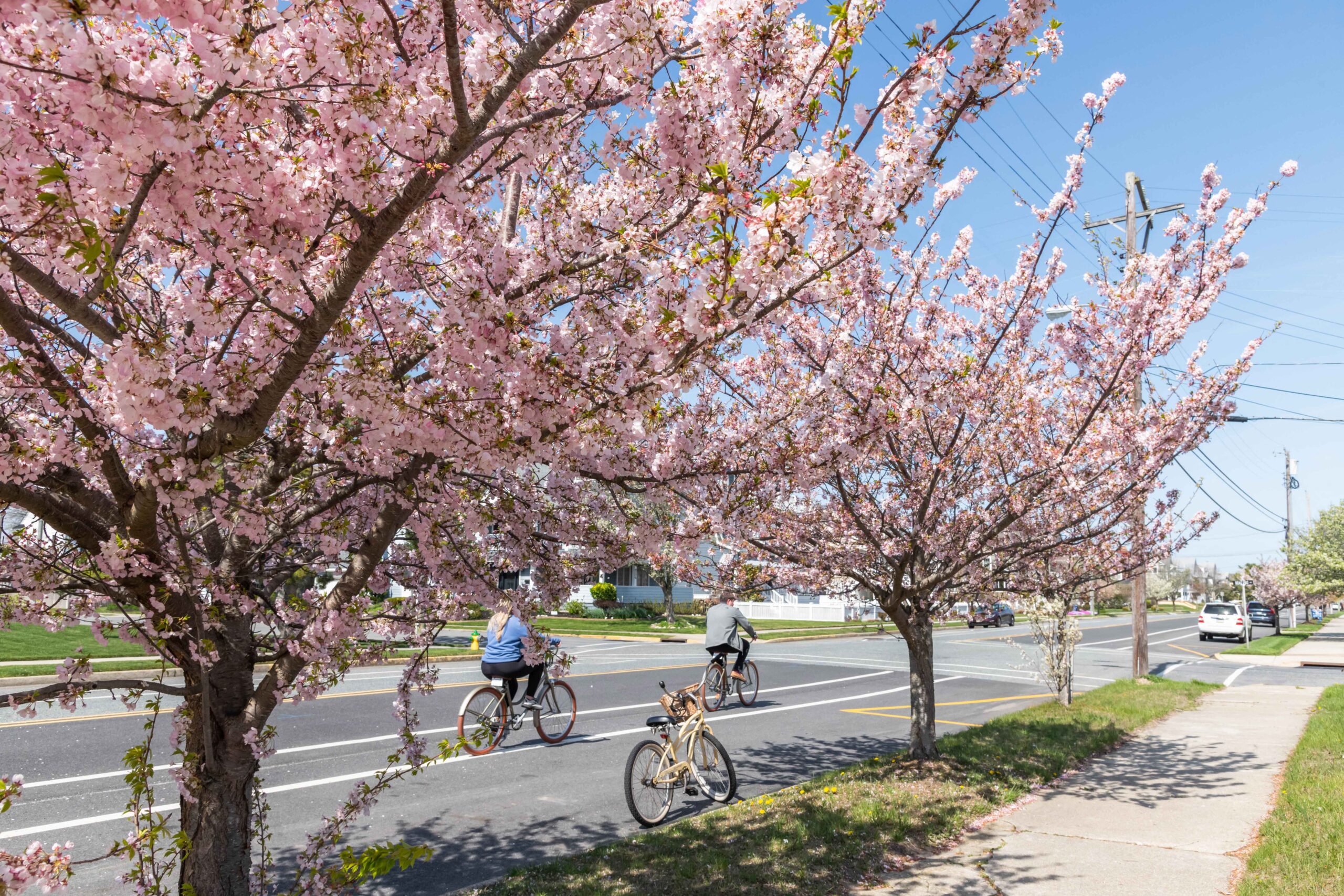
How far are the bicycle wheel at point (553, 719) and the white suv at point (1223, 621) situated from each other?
1527 inches

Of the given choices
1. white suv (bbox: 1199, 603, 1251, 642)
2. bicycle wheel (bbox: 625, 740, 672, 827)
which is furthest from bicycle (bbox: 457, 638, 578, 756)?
white suv (bbox: 1199, 603, 1251, 642)

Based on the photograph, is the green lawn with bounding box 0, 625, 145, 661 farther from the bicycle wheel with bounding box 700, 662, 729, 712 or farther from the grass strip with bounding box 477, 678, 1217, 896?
the grass strip with bounding box 477, 678, 1217, 896

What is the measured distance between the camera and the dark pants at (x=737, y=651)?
12.7 m

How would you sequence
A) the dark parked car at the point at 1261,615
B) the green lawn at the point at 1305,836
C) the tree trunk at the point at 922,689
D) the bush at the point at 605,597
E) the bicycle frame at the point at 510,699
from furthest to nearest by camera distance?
the dark parked car at the point at 1261,615 → the bush at the point at 605,597 → the bicycle frame at the point at 510,699 → the tree trunk at the point at 922,689 → the green lawn at the point at 1305,836

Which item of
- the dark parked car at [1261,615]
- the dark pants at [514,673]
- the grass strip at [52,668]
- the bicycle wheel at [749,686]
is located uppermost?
the dark pants at [514,673]

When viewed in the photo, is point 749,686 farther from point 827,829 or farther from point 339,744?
point 827,829

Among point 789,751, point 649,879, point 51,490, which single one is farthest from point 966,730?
point 51,490

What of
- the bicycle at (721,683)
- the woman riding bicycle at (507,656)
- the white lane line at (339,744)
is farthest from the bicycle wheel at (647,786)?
the bicycle at (721,683)

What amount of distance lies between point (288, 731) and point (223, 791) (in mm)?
8039

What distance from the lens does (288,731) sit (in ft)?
35.6

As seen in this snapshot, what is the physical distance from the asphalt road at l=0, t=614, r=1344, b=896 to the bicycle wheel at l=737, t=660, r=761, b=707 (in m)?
0.23

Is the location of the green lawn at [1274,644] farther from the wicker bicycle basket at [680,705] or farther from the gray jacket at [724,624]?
the wicker bicycle basket at [680,705]

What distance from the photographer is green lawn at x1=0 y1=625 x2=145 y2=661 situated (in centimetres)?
1609

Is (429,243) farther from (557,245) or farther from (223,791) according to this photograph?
(223,791)
